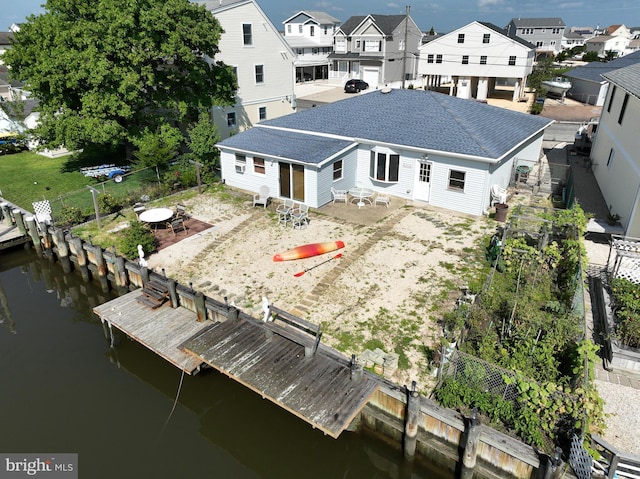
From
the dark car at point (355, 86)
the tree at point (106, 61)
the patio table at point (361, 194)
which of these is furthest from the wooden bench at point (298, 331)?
the dark car at point (355, 86)

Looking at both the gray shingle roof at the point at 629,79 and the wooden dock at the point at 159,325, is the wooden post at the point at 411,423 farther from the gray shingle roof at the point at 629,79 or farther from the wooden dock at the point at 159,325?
the gray shingle roof at the point at 629,79

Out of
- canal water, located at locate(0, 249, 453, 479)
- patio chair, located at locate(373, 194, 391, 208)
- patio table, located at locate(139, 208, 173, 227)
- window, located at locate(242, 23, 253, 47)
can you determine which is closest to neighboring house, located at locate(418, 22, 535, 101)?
window, located at locate(242, 23, 253, 47)

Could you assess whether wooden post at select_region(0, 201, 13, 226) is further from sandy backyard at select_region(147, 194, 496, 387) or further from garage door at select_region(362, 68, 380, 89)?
garage door at select_region(362, 68, 380, 89)

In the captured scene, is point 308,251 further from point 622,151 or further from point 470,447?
point 622,151

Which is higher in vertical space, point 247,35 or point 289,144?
point 247,35

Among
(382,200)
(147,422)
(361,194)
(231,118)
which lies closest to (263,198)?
(361,194)

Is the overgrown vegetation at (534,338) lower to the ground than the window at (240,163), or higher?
lower
